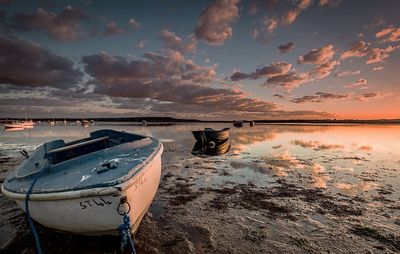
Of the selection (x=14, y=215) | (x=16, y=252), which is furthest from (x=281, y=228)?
(x=14, y=215)

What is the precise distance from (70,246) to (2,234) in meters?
2.14

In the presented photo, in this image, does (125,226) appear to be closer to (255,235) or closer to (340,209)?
(255,235)

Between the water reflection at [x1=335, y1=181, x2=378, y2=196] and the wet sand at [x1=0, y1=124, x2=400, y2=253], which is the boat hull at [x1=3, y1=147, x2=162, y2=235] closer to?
the wet sand at [x1=0, y1=124, x2=400, y2=253]

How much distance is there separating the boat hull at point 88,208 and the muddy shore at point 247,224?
2.73ft

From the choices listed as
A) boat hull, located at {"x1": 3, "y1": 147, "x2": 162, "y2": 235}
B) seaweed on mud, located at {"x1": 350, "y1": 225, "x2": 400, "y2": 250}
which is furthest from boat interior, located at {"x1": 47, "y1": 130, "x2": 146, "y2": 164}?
seaweed on mud, located at {"x1": 350, "y1": 225, "x2": 400, "y2": 250}

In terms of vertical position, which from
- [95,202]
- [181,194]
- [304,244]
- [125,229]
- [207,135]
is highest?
[95,202]

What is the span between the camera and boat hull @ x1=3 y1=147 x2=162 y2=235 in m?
4.23

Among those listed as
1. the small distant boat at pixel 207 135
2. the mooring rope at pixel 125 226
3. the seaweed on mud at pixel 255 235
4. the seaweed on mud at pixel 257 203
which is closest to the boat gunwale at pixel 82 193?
the mooring rope at pixel 125 226

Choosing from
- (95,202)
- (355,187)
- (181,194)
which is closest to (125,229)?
(95,202)

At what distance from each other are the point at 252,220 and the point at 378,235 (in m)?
3.14

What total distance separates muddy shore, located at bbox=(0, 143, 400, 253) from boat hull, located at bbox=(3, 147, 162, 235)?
2.73 feet

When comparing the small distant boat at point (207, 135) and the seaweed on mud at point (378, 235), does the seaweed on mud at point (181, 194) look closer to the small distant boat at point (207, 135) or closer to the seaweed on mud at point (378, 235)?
the seaweed on mud at point (378, 235)

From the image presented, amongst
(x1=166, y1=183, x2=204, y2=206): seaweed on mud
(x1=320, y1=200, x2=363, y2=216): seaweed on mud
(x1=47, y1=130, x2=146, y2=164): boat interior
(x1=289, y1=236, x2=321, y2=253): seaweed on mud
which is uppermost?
(x1=47, y1=130, x2=146, y2=164): boat interior

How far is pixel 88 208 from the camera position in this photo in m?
4.32
